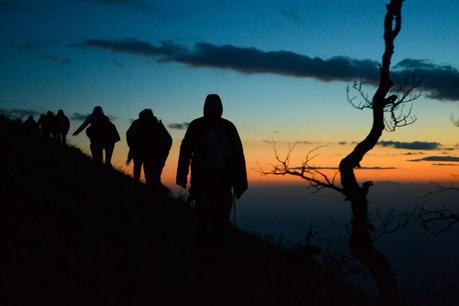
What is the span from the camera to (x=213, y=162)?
8.84 meters

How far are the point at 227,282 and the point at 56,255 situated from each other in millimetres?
2565

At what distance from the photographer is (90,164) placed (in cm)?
1647

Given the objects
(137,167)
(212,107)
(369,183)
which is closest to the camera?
(212,107)

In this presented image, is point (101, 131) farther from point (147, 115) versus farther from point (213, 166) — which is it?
point (213, 166)

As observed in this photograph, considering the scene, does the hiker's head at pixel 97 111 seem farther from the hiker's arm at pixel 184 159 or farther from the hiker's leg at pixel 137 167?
the hiker's arm at pixel 184 159

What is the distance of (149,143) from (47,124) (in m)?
11.7

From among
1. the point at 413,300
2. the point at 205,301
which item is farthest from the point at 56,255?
the point at 413,300

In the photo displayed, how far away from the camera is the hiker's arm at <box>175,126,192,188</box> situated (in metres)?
9.09

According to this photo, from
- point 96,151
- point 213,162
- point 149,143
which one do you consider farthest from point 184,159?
point 96,151

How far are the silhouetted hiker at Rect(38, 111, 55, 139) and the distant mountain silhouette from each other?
10478 mm

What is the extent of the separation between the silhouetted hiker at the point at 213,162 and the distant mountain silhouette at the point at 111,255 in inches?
38.1

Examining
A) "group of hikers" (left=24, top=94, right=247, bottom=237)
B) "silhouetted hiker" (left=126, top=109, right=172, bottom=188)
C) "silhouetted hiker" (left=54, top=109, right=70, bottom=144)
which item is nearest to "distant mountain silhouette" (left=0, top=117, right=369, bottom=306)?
"group of hikers" (left=24, top=94, right=247, bottom=237)

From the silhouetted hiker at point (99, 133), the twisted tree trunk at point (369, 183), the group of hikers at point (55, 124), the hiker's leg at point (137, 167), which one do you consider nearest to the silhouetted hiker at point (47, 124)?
the group of hikers at point (55, 124)

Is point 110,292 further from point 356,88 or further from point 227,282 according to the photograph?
point 356,88
